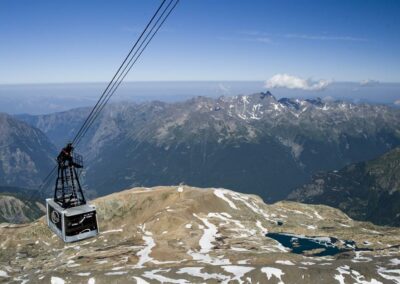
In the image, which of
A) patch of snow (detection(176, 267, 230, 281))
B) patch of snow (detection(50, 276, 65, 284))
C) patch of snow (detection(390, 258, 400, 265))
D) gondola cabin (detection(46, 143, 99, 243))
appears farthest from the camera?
patch of snow (detection(390, 258, 400, 265))

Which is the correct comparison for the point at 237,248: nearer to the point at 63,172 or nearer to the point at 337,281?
the point at 337,281

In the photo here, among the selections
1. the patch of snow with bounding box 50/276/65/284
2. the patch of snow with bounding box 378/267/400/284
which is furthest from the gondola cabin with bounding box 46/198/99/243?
the patch of snow with bounding box 378/267/400/284

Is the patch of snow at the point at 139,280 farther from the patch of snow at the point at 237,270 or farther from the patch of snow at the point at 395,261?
the patch of snow at the point at 395,261

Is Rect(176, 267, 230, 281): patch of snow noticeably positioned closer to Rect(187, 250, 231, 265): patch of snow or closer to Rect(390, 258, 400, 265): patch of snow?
Rect(187, 250, 231, 265): patch of snow

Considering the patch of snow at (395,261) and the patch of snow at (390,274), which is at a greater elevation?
the patch of snow at (390,274)

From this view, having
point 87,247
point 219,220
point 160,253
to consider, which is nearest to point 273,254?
point 160,253

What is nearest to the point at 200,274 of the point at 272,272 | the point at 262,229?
the point at 272,272

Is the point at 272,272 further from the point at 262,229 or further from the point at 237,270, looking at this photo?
the point at 262,229

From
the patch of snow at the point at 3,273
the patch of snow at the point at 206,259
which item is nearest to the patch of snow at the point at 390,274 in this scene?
the patch of snow at the point at 206,259

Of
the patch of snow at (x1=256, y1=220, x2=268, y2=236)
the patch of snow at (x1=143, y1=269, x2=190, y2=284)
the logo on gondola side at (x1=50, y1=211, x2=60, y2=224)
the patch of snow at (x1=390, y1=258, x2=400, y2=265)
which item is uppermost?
the logo on gondola side at (x1=50, y1=211, x2=60, y2=224)
